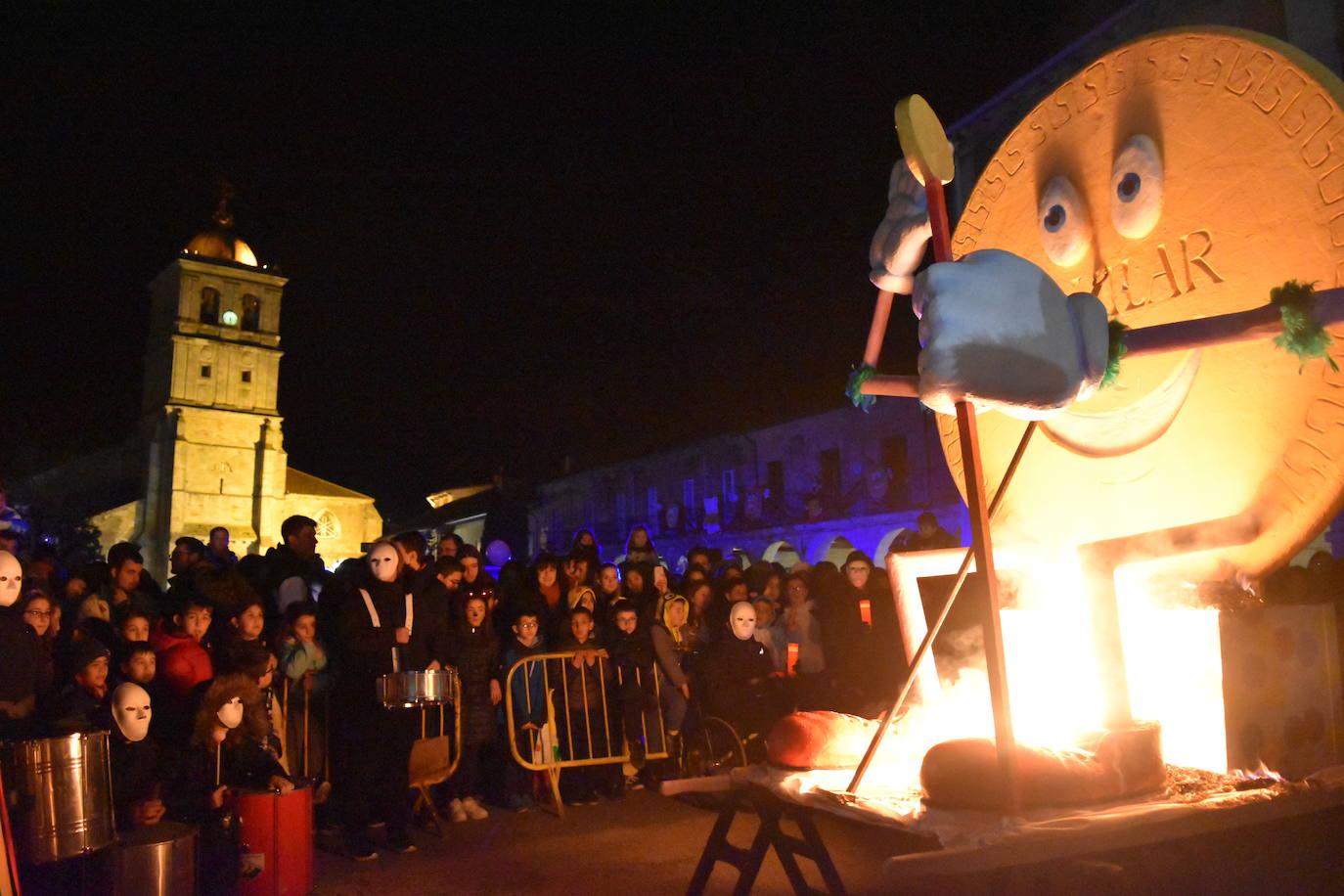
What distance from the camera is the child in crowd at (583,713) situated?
25.2ft

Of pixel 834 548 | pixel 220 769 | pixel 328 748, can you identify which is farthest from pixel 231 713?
pixel 834 548

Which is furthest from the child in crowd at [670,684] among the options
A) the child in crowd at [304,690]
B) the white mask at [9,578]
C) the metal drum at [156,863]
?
the white mask at [9,578]

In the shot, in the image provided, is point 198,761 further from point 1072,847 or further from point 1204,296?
point 1204,296

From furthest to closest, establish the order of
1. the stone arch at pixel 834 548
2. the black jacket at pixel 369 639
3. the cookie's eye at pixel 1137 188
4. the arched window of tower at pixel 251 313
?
1. the arched window of tower at pixel 251 313
2. the stone arch at pixel 834 548
3. the black jacket at pixel 369 639
4. the cookie's eye at pixel 1137 188

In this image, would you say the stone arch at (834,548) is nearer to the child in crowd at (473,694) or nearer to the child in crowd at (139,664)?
the child in crowd at (473,694)

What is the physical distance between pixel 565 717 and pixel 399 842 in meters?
1.92

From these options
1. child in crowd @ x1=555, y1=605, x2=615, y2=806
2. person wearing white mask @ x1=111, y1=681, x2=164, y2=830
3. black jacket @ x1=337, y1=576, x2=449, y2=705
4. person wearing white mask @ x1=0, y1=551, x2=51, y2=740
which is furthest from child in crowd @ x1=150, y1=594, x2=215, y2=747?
child in crowd @ x1=555, y1=605, x2=615, y2=806

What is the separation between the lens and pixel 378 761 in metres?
6.11

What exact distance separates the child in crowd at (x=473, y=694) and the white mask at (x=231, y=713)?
73.3 inches

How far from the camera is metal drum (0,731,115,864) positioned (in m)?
4.17

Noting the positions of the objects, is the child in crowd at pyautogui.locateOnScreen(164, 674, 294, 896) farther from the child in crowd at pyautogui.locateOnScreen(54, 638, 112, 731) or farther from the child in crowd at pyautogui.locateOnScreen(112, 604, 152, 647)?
the child in crowd at pyautogui.locateOnScreen(112, 604, 152, 647)

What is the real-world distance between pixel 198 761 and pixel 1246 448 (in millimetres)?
5532

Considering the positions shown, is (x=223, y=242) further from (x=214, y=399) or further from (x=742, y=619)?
(x=742, y=619)

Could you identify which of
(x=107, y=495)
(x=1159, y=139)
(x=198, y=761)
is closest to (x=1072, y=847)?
(x=1159, y=139)
